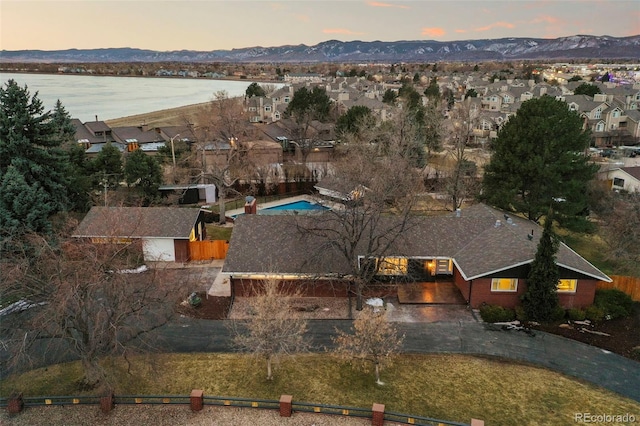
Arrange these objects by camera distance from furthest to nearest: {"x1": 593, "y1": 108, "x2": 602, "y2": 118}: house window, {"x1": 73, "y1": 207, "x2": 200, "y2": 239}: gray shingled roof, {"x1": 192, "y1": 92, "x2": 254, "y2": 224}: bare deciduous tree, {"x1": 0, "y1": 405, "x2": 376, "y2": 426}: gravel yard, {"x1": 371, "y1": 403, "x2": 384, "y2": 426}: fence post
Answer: {"x1": 593, "y1": 108, "x2": 602, "y2": 118}: house window, {"x1": 192, "y1": 92, "x2": 254, "y2": 224}: bare deciduous tree, {"x1": 73, "y1": 207, "x2": 200, "y2": 239}: gray shingled roof, {"x1": 0, "y1": 405, "x2": 376, "y2": 426}: gravel yard, {"x1": 371, "y1": 403, "x2": 384, "y2": 426}: fence post

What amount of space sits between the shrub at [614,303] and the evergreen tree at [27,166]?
3378 cm

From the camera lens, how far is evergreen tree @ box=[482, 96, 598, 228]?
3266cm

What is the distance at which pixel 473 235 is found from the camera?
29.8 m

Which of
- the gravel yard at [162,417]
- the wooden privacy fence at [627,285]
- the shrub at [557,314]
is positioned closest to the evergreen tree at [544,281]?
the shrub at [557,314]

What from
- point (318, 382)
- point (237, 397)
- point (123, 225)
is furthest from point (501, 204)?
point (123, 225)

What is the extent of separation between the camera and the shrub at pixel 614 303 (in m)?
25.5

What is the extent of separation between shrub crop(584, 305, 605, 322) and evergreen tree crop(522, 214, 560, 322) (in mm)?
1745

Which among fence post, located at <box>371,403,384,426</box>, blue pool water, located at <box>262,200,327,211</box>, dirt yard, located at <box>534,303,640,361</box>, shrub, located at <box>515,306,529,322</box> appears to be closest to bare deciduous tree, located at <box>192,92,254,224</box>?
blue pool water, located at <box>262,200,327,211</box>

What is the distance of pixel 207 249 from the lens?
110 feet

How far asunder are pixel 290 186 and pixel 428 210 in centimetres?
1563

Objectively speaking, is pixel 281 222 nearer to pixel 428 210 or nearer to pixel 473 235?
pixel 473 235

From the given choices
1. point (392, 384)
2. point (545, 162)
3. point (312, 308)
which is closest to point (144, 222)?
point (312, 308)

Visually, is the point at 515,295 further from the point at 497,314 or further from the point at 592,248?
the point at 592,248

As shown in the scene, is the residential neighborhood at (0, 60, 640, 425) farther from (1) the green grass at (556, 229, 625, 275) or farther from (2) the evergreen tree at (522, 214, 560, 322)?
(1) the green grass at (556, 229, 625, 275)
